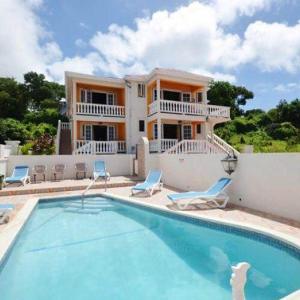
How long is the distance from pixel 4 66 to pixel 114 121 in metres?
35.8

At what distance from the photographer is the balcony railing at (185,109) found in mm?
20159

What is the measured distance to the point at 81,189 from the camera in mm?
14648

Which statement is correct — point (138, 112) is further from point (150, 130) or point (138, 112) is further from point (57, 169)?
point (57, 169)

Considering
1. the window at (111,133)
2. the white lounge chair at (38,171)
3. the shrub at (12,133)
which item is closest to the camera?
the white lounge chair at (38,171)

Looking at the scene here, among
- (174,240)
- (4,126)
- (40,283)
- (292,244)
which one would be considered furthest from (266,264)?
(4,126)

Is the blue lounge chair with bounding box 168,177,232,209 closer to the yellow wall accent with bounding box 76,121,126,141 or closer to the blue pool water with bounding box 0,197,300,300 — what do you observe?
the blue pool water with bounding box 0,197,300,300

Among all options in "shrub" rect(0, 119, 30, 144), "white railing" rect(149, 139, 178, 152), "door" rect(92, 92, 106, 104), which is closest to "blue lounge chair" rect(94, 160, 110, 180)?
"white railing" rect(149, 139, 178, 152)

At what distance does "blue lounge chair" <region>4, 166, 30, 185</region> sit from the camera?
14.8 meters

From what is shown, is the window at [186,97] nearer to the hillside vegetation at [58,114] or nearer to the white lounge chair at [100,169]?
the hillside vegetation at [58,114]

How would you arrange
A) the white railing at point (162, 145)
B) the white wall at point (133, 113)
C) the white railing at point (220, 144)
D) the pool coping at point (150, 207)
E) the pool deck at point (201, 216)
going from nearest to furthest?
the pool coping at point (150, 207), the pool deck at point (201, 216), the white railing at point (220, 144), the white railing at point (162, 145), the white wall at point (133, 113)

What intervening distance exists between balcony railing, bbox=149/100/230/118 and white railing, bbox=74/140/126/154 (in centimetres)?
412

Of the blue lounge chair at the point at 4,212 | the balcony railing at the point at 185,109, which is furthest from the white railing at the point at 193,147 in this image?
the blue lounge chair at the point at 4,212

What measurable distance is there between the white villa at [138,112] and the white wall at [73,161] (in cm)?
118

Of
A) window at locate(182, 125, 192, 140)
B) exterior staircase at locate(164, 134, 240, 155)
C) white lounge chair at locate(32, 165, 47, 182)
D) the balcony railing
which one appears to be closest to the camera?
white lounge chair at locate(32, 165, 47, 182)
